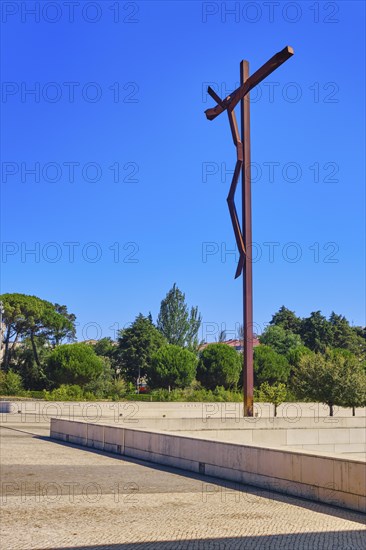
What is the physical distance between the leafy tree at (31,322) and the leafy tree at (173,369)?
18529 millimetres

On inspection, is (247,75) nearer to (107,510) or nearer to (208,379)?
(107,510)

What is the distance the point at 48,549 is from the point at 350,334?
91.7 metres

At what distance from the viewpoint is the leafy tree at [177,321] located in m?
86.3

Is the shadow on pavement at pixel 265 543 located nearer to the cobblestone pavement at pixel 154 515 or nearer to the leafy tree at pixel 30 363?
the cobblestone pavement at pixel 154 515

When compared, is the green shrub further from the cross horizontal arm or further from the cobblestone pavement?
the cobblestone pavement

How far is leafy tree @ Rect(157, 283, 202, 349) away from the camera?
86.3 meters

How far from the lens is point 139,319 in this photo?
68125mm

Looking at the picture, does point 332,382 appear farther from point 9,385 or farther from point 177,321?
point 177,321

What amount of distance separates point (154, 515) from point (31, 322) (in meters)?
59.6

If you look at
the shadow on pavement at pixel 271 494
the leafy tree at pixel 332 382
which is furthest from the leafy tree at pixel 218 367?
the shadow on pavement at pixel 271 494

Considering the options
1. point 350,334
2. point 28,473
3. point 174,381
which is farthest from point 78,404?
point 350,334

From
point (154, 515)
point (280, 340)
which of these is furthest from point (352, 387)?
point (280, 340)

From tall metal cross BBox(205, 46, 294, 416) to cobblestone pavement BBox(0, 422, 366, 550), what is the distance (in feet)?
34.9

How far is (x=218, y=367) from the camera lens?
5006 centimetres
